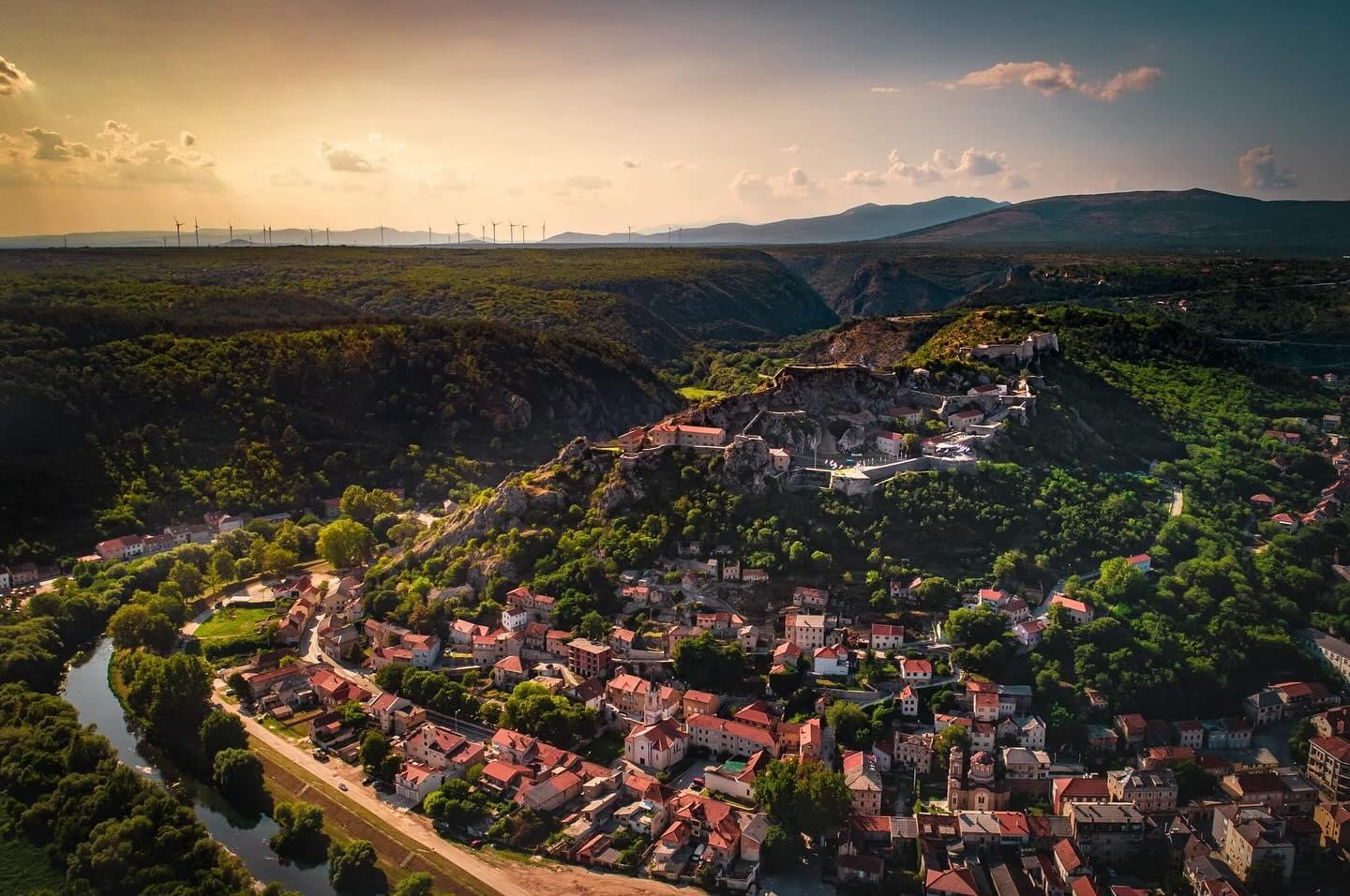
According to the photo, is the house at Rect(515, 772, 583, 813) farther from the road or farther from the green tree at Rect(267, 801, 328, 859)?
the green tree at Rect(267, 801, 328, 859)

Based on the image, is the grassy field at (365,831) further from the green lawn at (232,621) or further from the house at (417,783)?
the green lawn at (232,621)

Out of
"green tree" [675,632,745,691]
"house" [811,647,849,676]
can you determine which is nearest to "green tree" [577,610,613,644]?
"green tree" [675,632,745,691]

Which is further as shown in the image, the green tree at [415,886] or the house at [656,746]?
the house at [656,746]

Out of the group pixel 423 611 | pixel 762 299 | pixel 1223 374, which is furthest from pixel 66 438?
pixel 762 299

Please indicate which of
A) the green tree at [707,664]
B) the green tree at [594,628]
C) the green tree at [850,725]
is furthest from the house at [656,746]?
the green tree at [594,628]

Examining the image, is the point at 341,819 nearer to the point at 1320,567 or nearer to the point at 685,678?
the point at 685,678

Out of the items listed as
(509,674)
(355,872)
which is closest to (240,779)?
(355,872)
